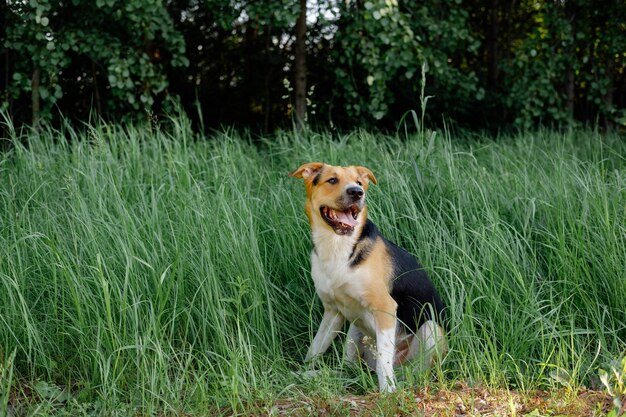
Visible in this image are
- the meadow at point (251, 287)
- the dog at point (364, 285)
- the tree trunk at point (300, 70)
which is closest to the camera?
the meadow at point (251, 287)

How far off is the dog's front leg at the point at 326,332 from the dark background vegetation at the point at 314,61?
3.15m

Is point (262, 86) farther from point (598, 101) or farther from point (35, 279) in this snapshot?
point (35, 279)

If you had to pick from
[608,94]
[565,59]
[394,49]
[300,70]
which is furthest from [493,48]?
[300,70]

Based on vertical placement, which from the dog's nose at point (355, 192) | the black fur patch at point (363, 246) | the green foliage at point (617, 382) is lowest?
the green foliage at point (617, 382)

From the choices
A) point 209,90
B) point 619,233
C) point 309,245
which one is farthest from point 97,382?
point 209,90

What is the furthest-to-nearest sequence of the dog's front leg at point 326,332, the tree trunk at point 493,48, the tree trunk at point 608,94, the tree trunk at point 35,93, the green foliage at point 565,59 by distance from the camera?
the tree trunk at point 493,48 < the tree trunk at point 608,94 < the green foliage at point 565,59 < the tree trunk at point 35,93 < the dog's front leg at point 326,332

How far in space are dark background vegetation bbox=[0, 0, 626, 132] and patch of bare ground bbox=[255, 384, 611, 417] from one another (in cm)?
375

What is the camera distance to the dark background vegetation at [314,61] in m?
7.67

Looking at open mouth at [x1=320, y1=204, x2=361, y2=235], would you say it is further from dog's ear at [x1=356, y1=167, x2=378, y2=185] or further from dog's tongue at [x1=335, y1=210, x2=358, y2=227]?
dog's ear at [x1=356, y1=167, x2=378, y2=185]

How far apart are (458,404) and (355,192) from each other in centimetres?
116

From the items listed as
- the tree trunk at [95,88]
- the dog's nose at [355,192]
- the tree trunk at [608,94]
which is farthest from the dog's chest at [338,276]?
the tree trunk at [608,94]

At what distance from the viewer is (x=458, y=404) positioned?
3.47 metres

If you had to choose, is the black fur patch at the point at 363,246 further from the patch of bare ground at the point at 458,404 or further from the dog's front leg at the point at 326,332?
the patch of bare ground at the point at 458,404

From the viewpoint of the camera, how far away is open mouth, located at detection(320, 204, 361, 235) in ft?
12.3
